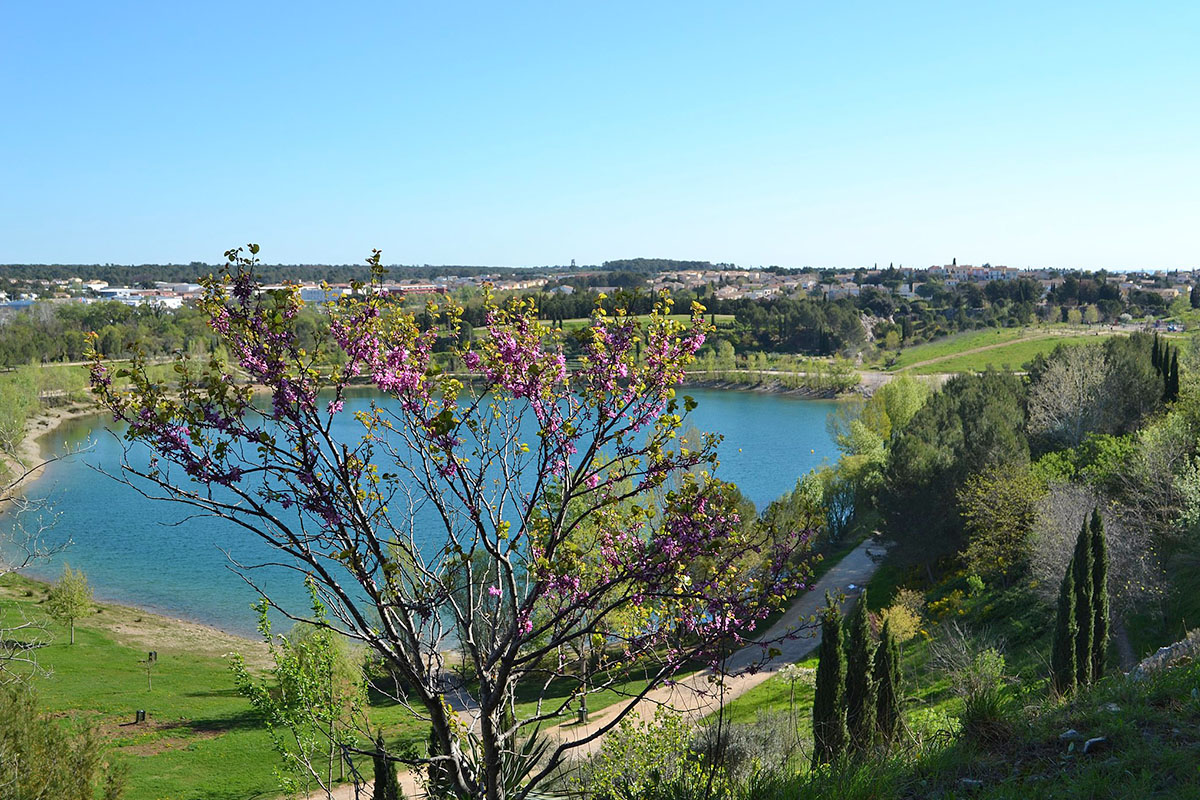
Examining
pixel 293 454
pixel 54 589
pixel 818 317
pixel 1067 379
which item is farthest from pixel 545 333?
pixel 818 317

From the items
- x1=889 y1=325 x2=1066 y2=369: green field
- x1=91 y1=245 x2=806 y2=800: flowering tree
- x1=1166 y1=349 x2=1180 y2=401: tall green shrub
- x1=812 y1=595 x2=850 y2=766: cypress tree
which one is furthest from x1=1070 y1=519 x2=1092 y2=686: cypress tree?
x1=889 y1=325 x2=1066 y2=369: green field

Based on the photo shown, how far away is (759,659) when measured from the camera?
19141 mm

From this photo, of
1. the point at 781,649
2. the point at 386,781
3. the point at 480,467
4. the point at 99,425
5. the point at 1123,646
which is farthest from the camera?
the point at 99,425

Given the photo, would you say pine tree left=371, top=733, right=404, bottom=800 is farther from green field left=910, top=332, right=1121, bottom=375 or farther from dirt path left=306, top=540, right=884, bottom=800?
green field left=910, top=332, right=1121, bottom=375

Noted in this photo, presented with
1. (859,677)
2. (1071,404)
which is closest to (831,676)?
(859,677)

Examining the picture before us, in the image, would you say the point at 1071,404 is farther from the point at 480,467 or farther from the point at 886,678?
the point at 480,467

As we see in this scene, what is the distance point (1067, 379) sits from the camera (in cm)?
3206

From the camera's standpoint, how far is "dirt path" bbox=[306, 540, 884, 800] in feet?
52.0

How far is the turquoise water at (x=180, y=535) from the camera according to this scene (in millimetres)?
33000

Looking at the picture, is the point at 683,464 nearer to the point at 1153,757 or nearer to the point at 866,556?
the point at 1153,757

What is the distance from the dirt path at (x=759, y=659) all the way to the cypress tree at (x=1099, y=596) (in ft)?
16.0

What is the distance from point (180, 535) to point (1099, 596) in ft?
128

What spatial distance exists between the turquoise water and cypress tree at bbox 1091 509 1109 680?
8.62 m

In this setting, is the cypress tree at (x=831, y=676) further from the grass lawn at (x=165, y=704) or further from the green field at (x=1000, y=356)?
the green field at (x=1000, y=356)
